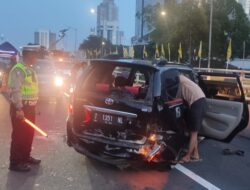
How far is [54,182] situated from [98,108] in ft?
3.92

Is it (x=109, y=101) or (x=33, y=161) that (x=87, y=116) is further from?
(x=33, y=161)

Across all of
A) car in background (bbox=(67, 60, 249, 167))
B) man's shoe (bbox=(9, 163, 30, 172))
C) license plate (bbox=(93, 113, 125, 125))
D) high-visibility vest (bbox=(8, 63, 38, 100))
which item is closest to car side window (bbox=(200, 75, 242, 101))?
car in background (bbox=(67, 60, 249, 167))

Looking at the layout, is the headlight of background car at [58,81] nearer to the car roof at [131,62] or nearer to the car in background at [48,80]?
the car in background at [48,80]

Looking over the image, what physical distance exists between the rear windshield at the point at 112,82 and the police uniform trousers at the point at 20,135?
0.88m

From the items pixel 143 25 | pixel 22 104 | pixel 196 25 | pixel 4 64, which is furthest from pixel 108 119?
pixel 143 25

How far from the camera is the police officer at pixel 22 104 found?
6.59 m

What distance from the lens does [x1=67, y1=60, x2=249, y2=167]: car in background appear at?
6535mm

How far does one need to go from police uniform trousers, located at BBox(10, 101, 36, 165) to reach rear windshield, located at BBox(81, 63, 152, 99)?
2.90 feet

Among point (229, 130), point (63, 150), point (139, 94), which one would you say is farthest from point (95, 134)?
point (229, 130)

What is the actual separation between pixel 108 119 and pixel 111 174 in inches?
29.6

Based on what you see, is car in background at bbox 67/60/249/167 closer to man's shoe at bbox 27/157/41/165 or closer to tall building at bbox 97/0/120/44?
man's shoe at bbox 27/157/41/165

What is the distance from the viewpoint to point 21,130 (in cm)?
683

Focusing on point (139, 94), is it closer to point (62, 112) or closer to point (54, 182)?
point (54, 182)

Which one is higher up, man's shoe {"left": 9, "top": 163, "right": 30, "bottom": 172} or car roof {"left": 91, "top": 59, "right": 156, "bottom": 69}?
car roof {"left": 91, "top": 59, "right": 156, "bottom": 69}
